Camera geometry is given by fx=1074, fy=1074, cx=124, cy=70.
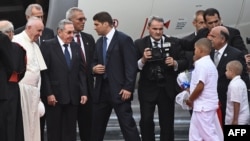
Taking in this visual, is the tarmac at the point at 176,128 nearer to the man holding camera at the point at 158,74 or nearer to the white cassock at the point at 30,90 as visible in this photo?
the man holding camera at the point at 158,74

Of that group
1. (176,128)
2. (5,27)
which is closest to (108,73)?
(5,27)

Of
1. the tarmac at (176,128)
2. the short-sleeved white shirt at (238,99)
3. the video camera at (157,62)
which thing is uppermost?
the video camera at (157,62)

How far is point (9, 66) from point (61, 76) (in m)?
1.39

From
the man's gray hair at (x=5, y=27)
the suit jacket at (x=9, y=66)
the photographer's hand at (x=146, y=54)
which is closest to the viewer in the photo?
the suit jacket at (x=9, y=66)

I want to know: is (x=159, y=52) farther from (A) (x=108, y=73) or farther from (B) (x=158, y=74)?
(A) (x=108, y=73)

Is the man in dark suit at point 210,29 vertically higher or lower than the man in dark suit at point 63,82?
higher

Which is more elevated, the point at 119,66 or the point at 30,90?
the point at 119,66

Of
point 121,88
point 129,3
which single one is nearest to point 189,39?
point 121,88

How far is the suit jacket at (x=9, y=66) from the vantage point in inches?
428

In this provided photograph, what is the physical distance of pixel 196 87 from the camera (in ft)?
38.4

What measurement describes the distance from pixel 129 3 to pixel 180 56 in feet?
7.62

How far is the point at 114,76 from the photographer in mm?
12375

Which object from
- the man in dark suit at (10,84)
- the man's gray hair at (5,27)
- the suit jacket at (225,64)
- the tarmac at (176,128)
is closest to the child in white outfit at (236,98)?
the suit jacket at (225,64)

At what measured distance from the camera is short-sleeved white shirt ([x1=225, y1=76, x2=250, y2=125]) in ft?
39.2
